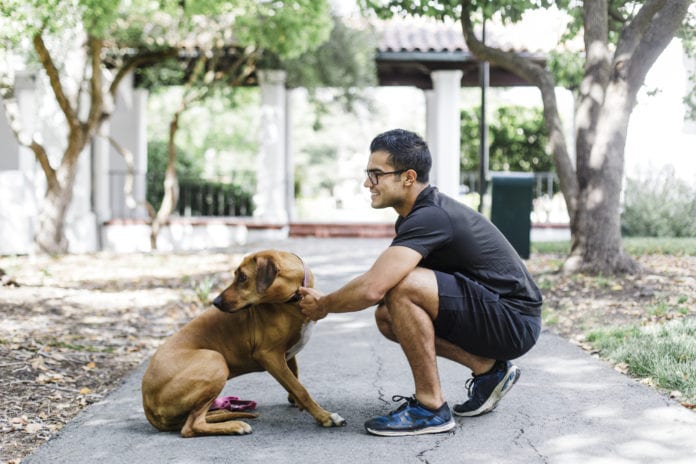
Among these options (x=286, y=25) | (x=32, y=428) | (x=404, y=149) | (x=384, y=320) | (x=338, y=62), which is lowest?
(x=32, y=428)

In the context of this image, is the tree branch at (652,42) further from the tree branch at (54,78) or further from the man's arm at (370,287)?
the tree branch at (54,78)

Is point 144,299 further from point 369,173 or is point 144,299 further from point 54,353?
point 369,173

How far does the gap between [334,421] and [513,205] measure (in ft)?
28.4

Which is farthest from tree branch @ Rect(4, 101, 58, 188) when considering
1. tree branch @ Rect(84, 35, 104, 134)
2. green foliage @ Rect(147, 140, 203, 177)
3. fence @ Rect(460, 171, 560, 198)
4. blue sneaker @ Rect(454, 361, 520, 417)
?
blue sneaker @ Rect(454, 361, 520, 417)

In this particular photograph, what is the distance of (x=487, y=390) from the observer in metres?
4.54

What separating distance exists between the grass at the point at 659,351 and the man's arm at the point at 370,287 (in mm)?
1986

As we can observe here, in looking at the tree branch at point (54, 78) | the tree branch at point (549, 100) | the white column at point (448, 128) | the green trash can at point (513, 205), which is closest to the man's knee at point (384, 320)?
the tree branch at point (549, 100)

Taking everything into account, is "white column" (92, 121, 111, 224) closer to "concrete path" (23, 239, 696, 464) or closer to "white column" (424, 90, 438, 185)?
"white column" (424, 90, 438, 185)

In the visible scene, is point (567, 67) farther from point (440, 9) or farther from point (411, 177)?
point (411, 177)

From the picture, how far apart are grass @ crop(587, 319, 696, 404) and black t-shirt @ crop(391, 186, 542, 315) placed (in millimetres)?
1222

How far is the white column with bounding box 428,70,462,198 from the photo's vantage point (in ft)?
62.8

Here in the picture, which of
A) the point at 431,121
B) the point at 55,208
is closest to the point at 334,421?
the point at 55,208

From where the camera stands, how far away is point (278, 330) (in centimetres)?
425

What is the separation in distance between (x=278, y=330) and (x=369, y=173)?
37.4 inches
